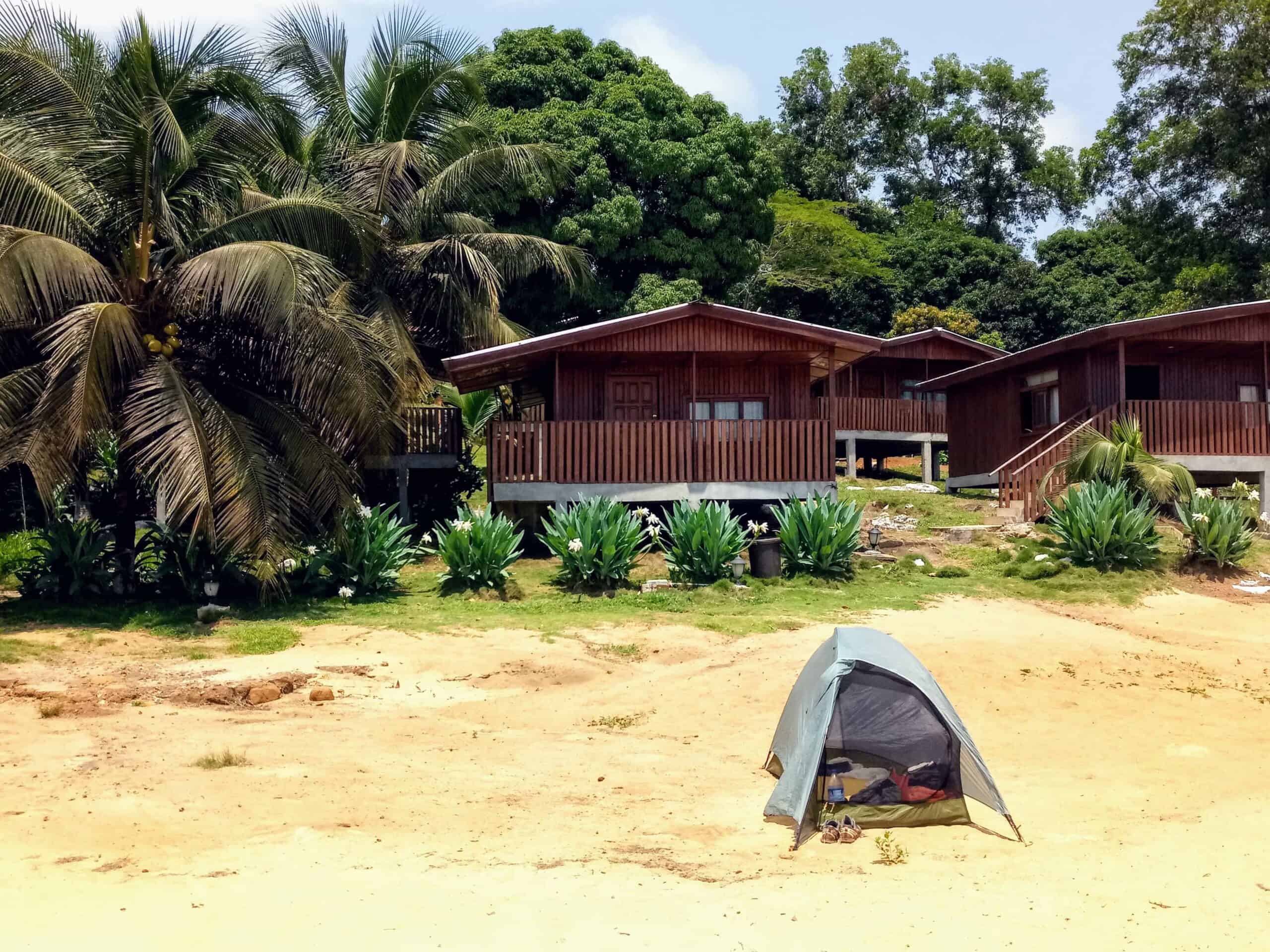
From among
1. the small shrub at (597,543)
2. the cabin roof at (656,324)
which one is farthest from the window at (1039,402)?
the small shrub at (597,543)

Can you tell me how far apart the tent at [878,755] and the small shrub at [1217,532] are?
439 inches

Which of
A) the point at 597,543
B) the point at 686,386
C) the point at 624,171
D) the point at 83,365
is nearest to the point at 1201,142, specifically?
the point at 624,171

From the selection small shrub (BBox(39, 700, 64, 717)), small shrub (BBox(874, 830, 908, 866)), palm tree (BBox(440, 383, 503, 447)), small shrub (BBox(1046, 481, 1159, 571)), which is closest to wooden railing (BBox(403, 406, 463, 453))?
palm tree (BBox(440, 383, 503, 447))

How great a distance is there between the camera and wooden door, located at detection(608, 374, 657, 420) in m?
23.5

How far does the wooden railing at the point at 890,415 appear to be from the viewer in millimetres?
32281

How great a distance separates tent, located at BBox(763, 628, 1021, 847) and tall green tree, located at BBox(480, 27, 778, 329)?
931 inches

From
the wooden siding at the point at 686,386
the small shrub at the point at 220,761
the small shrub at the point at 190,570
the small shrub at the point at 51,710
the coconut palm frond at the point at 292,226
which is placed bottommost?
the small shrub at the point at 220,761

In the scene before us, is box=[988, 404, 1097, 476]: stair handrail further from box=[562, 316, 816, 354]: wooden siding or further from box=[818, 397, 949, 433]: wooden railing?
box=[818, 397, 949, 433]: wooden railing

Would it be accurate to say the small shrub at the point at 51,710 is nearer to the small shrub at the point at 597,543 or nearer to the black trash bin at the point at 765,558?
the small shrub at the point at 597,543

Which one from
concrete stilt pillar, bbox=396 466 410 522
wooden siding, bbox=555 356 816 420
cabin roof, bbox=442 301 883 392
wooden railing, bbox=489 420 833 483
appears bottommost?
concrete stilt pillar, bbox=396 466 410 522

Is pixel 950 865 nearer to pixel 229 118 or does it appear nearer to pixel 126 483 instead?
pixel 126 483

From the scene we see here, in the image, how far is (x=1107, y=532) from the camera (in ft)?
63.2

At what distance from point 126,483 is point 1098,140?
112 feet

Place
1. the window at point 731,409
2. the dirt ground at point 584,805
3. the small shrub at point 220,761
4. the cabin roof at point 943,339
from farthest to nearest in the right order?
the cabin roof at point 943,339, the window at point 731,409, the small shrub at point 220,761, the dirt ground at point 584,805
